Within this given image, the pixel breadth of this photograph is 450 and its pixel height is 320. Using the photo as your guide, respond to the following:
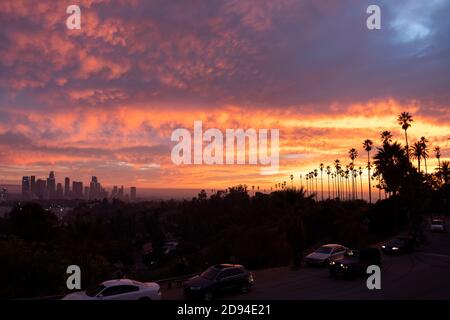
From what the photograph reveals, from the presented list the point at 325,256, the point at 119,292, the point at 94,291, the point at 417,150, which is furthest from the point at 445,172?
the point at 94,291

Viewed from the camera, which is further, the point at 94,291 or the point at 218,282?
the point at 218,282

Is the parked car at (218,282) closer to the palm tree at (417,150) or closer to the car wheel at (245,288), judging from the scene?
the car wheel at (245,288)

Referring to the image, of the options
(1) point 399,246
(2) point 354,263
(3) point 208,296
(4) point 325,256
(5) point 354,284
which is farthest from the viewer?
(1) point 399,246

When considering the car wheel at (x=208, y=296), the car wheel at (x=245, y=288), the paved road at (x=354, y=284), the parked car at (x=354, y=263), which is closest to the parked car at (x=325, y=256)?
the paved road at (x=354, y=284)

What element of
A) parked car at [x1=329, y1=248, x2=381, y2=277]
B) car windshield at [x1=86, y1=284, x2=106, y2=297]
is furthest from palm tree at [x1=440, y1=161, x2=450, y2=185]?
car windshield at [x1=86, y1=284, x2=106, y2=297]

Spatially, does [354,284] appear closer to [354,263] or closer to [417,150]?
[354,263]
